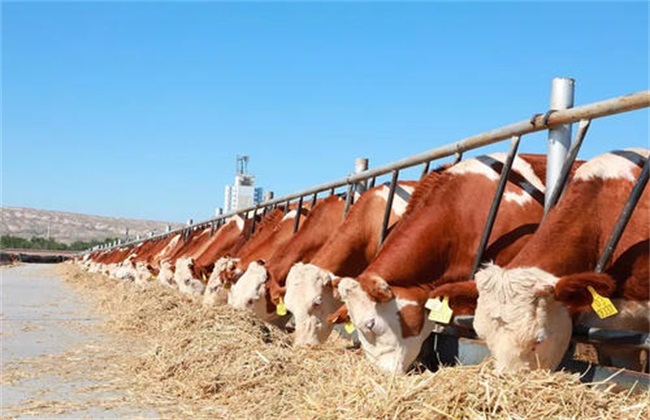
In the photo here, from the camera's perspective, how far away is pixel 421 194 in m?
6.68

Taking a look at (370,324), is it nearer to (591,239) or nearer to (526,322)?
(526,322)

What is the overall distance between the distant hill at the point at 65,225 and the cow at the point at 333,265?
105592mm

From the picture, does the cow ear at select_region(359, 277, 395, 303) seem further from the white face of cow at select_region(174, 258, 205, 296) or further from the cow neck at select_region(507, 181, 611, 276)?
the white face of cow at select_region(174, 258, 205, 296)

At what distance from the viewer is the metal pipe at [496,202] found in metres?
5.52

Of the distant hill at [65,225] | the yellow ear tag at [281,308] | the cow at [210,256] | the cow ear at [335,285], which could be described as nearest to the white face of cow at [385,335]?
the cow ear at [335,285]

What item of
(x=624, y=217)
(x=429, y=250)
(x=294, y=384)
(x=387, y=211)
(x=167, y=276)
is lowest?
(x=294, y=384)

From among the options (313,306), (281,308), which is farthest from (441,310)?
(281,308)

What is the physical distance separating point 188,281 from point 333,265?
6816 mm

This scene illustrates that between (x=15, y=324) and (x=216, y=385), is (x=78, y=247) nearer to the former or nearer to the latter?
(x=15, y=324)

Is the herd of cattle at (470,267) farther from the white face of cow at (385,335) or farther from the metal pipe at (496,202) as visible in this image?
the metal pipe at (496,202)

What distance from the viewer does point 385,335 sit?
5.88 metres

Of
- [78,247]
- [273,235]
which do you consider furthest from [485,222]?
[78,247]

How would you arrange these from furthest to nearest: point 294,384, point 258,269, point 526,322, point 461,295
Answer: point 258,269
point 294,384
point 461,295
point 526,322

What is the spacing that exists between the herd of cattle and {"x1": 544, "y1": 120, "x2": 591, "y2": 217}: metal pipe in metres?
0.07
